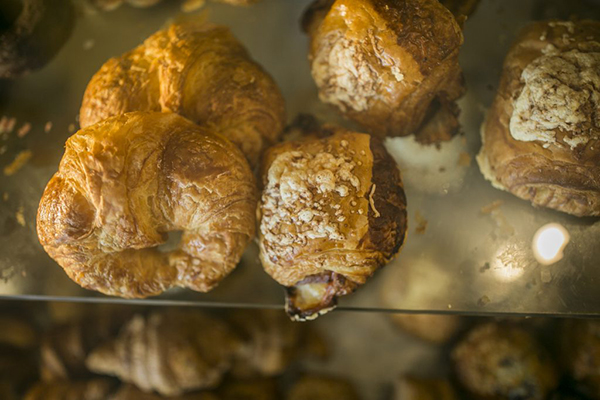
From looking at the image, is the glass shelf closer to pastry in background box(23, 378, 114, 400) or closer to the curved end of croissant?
the curved end of croissant

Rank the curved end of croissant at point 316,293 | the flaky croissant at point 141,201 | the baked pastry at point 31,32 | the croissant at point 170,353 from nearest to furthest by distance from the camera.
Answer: the flaky croissant at point 141,201
the curved end of croissant at point 316,293
the baked pastry at point 31,32
the croissant at point 170,353

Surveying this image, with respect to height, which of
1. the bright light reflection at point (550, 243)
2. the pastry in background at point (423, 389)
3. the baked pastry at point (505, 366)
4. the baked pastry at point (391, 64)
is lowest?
the pastry in background at point (423, 389)

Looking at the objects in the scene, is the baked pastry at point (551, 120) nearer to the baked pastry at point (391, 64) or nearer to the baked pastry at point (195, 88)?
the baked pastry at point (391, 64)

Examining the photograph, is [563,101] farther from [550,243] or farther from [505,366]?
[505,366]

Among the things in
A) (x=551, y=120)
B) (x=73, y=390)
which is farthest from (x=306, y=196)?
(x=73, y=390)

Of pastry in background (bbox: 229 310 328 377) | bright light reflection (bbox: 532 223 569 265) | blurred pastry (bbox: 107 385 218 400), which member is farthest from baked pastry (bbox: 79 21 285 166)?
blurred pastry (bbox: 107 385 218 400)

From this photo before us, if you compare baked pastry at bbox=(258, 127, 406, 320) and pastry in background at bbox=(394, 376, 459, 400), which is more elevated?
baked pastry at bbox=(258, 127, 406, 320)

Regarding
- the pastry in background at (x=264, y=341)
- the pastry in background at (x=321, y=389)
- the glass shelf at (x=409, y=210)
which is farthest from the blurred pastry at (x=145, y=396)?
the glass shelf at (x=409, y=210)
